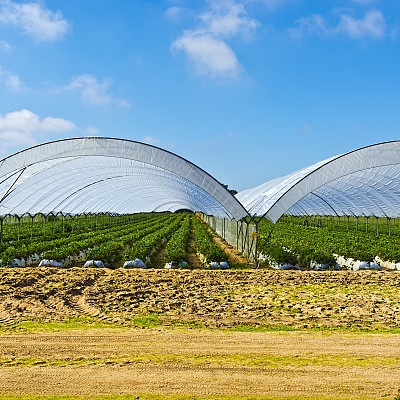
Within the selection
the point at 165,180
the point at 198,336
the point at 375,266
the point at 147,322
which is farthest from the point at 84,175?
the point at 198,336

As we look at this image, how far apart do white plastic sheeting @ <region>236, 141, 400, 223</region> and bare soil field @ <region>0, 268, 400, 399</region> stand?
2.96m

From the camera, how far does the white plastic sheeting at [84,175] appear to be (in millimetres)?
11836

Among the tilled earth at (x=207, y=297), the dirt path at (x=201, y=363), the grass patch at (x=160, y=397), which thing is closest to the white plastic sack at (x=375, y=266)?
the tilled earth at (x=207, y=297)

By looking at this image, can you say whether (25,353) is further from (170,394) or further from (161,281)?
(161,281)

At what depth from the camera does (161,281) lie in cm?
1029

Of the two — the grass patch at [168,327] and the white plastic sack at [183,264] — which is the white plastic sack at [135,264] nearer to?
the white plastic sack at [183,264]

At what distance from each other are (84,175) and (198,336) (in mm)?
14370

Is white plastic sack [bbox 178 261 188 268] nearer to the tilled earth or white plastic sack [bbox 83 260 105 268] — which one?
the tilled earth

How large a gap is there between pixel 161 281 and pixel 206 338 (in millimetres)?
4244

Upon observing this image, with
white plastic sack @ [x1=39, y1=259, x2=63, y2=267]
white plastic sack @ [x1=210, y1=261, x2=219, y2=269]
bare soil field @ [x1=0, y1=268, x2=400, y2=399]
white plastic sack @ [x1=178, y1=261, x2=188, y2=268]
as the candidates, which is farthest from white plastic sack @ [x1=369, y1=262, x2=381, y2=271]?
white plastic sack @ [x1=39, y1=259, x2=63, y2=267]

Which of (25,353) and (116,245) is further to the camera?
(116,245)

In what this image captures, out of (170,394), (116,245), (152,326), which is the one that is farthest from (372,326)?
(116,245)

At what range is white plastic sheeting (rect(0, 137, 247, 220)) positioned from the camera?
11836 mm

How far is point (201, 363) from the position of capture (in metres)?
5.12
